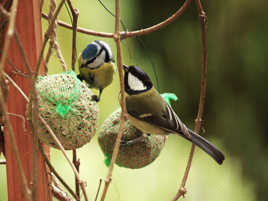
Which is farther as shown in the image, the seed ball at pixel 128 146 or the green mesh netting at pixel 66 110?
the seed ball at pixel 128 146

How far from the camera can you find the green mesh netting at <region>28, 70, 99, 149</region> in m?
0.64

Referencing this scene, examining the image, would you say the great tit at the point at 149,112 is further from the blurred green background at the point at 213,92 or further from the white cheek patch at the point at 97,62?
the blurred green background at the point at 213,92

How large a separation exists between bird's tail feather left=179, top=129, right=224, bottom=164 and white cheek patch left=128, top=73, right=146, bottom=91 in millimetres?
120

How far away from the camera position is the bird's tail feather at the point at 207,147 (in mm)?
753

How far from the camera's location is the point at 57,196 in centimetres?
79

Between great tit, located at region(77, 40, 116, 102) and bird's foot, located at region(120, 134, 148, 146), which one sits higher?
great tit, located at region(77, 40, 116, 102)

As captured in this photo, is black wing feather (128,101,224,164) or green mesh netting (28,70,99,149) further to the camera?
black wing feather (128,101,224,164)

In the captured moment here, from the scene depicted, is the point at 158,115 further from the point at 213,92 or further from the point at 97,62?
the point at 213,92

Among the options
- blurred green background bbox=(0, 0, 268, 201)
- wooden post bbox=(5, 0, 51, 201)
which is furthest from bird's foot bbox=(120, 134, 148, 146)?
blurred green background bbox=(0, 0, 268, 201)

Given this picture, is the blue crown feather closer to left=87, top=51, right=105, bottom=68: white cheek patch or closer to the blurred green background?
left=87, top=51, right=105, bottom=68: white cheek patch

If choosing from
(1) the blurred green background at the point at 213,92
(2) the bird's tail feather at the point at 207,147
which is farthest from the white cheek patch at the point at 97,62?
(1) the blurred green background at the point at 213,92

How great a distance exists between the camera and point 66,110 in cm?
64

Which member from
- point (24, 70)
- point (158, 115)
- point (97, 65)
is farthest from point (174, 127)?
point (24, 70)

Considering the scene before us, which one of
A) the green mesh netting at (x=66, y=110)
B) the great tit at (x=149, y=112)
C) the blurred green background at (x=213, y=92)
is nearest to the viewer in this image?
the green mesh netting at (x=66, y=110)
